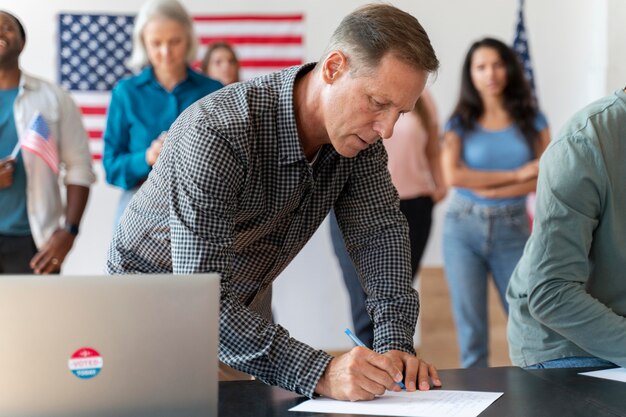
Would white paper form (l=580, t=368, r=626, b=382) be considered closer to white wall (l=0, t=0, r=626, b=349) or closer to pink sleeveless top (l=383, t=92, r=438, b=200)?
pink sleeveless top (l=383, t=92, r=438, b=200)

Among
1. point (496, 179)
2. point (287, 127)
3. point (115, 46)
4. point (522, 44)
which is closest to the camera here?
point (287, 127)

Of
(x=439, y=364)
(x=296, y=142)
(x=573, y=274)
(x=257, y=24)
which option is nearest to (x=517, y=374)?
(x=573, y=274)

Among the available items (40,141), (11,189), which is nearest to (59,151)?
(40,141)

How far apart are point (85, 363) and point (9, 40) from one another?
1952 mm

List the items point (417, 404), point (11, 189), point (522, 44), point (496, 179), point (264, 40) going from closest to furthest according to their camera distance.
Result: point (417, 404) < point (11, 189) < point (496, 179) < point (264, 40) < point (522, 44)

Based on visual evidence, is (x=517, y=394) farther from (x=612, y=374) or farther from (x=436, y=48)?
(x=436, y=48)

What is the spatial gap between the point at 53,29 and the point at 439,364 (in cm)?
256

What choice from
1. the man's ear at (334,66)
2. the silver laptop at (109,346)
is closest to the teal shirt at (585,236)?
the man's ear at (334,66)

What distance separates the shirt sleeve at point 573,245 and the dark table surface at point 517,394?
0.29ft

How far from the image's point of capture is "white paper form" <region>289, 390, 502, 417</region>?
1480mm

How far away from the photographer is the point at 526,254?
77.1 inches

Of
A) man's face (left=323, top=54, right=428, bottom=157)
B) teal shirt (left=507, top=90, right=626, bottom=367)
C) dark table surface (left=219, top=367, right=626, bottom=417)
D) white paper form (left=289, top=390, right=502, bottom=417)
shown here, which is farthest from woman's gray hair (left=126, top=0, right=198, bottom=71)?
white paper form (left=289, top=390, right=502, bottom=417)

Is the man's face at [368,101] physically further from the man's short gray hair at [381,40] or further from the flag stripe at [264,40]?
the flag stripe at [264,40]

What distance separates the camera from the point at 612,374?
1.78 meters
